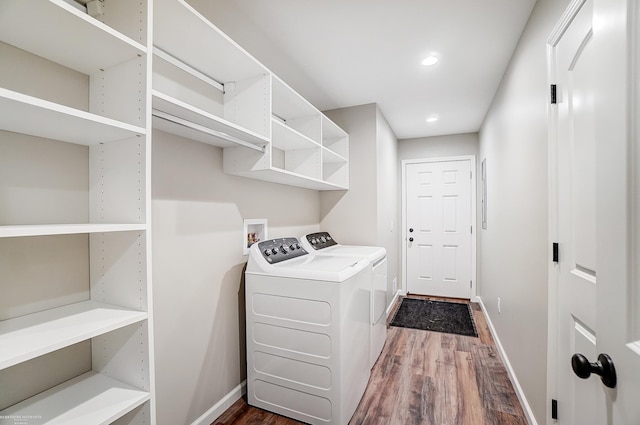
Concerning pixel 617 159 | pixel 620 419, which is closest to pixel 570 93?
pixel 617 159

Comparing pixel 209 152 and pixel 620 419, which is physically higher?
pixel 209 152

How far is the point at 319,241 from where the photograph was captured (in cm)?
274

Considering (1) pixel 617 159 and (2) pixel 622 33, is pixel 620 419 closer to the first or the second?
(1) pixel 617 159

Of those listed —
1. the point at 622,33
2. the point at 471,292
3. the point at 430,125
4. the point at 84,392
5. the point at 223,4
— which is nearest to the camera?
the point at 622,33

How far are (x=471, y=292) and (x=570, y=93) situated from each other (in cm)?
365

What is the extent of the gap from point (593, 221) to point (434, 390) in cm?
167

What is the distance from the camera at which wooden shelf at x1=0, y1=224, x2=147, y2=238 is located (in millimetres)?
663

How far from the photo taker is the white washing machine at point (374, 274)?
2.34 meters

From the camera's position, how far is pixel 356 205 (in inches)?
124

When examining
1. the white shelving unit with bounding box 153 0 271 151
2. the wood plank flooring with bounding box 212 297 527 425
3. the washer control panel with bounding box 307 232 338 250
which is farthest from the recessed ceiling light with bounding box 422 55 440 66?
the wood plank flooring with bounding box 212 297 527 425

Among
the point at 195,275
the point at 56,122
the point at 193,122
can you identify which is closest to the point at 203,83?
the point at 193,122

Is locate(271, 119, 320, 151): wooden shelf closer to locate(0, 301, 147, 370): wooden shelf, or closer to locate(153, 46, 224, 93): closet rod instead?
locate(153, 46, 224, 93): closet rod

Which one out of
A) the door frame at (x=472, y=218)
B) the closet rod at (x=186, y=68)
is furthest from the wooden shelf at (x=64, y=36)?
the door frame at (x=472, y=218)

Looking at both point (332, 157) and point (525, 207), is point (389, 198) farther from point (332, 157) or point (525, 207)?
point (525, 207)
